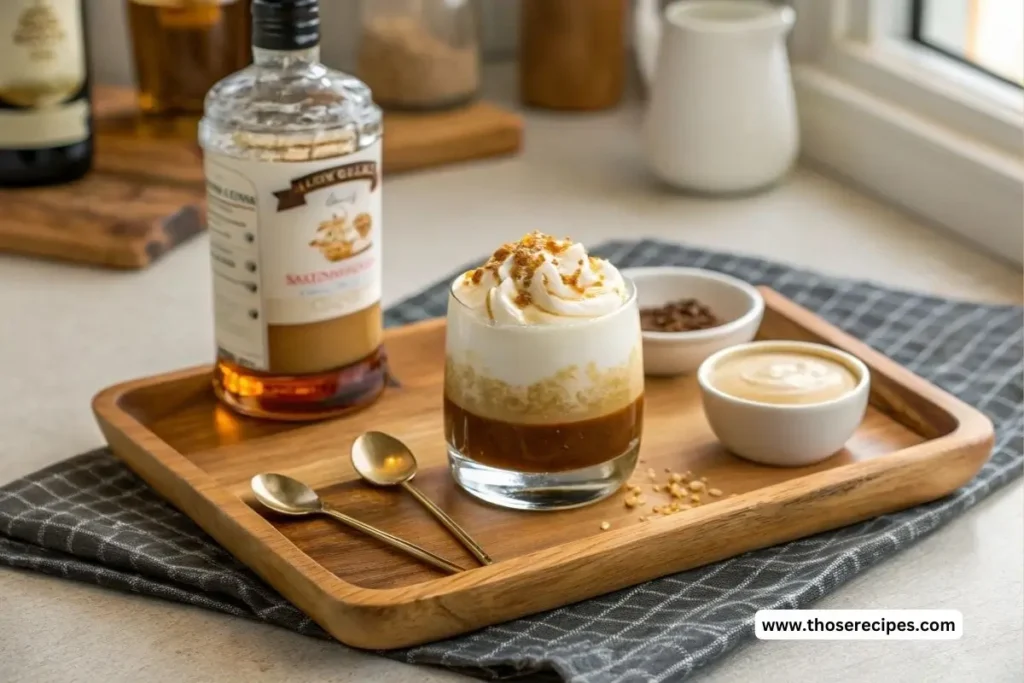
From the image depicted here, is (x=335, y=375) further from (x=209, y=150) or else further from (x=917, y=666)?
(x=917, y=666)

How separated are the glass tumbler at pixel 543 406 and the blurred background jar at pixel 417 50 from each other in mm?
786

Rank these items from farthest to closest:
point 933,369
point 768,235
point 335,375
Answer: point 768,235 → point 933,369 → point 335,375

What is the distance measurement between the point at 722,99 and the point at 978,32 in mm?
251

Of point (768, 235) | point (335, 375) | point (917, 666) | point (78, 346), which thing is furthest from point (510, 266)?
point (768, 235)

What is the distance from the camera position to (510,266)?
3.12ft

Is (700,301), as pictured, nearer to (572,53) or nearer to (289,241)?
(289,241)

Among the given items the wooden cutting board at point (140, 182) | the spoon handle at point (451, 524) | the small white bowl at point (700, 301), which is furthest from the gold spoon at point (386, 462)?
the wooden cutting board at point (140, 182)

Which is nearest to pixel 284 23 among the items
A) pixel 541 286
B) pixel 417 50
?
pixel 541 286

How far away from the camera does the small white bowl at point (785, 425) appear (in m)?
1.00

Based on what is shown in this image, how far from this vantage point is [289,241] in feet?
3.36

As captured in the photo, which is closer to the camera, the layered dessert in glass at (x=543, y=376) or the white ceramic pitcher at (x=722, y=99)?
the layered dessert in glass at (x=543, y=376)

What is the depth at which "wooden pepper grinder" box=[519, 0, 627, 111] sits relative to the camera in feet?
5.76

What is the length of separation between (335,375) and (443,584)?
0.88 feet

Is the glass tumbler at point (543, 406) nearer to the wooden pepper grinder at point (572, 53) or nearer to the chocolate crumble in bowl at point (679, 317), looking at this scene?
the chocolate crumble in bowl at point (679, 317)
